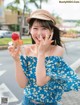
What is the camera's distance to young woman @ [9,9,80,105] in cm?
191

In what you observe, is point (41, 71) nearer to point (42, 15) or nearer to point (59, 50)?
point (59, 50)

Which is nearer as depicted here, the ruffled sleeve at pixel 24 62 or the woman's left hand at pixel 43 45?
the woman's left hand at pixel 43 45

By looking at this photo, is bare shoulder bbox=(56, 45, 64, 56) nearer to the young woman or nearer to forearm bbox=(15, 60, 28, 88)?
the young woman

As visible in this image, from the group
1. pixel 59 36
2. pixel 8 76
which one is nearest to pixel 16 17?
pixel 8 76

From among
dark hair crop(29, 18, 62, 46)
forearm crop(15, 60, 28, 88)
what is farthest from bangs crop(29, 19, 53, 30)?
forearm crop(15, 60, 28, 88)

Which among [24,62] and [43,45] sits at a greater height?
[43,45]

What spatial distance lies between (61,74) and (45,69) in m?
0.10

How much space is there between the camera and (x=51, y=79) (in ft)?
6.34

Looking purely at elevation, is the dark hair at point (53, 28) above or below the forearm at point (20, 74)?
above

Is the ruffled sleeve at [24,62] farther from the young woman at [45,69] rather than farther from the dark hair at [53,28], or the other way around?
the dark hair at [53,28]

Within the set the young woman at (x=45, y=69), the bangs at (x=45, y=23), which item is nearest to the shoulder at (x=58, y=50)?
the young woman at (x=45, y=69)

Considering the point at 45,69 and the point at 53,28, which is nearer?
the point at 45,69

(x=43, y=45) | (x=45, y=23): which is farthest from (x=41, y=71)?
(x=45, y=23)

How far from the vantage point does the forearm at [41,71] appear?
186 cm
